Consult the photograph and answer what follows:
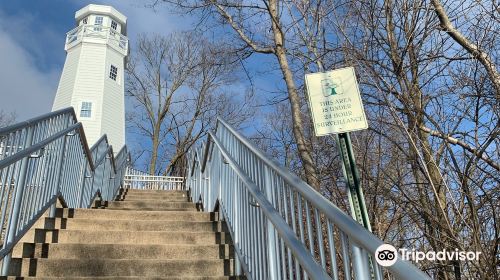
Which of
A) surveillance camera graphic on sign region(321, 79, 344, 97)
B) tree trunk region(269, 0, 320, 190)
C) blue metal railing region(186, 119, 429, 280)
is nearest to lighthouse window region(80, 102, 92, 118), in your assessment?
tree trunk region(269, 0, 320, 190)

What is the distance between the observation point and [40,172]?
365cm

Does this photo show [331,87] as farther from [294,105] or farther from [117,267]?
[294,105]

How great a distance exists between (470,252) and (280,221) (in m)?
1.33

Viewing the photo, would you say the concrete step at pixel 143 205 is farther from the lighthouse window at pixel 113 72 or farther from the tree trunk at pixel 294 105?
the lighthouse window at pixel 113 72

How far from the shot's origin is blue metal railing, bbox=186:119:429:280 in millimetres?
1350

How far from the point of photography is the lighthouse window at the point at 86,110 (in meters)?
20.7

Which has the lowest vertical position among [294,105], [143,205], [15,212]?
[15,212]

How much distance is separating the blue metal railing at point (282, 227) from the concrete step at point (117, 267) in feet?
0.91

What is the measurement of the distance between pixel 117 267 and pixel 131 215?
1.27m

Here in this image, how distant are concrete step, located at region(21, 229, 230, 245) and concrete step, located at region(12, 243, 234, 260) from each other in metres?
0.19

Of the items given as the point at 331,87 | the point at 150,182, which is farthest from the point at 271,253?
the point at 150,182

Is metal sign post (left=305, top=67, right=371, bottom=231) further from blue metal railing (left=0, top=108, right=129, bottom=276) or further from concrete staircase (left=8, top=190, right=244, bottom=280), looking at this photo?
blue metal railing (left=0, top=108, right=129, bottom=276)

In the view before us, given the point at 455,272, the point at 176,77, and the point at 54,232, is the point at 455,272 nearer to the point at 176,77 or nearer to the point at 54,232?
the point at 54,232

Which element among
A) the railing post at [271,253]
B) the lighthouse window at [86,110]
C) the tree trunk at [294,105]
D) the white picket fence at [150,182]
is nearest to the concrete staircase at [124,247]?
the railing post at [271,253]
